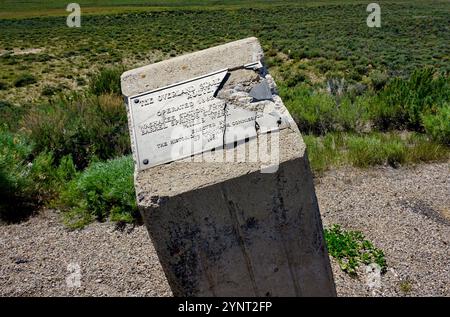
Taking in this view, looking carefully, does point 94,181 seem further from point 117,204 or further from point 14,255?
point 14,255

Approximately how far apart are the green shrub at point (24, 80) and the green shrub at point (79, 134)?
1430 cm

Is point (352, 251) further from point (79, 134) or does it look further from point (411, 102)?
point (411, 102)

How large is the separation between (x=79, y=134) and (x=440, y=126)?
5.38 meters

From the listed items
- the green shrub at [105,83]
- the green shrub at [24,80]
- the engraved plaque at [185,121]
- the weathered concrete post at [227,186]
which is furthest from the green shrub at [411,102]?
the green shrub at [24,80]

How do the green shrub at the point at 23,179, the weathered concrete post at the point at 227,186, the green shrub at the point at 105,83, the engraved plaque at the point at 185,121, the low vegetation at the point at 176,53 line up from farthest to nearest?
the green shrub at the point at 105,83
the low vegetation at the point at 176,53
the green shrub at the point at 23,179
the engraved plaque at the point at 185,121
the weathered concrete post at the point at 227,186

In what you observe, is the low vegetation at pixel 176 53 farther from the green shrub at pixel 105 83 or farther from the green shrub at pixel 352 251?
the green shrub at pixel 352 251

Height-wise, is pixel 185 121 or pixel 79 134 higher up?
pixel 185 121

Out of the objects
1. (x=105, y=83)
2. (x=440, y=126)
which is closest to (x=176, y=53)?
(x=105, y=83)

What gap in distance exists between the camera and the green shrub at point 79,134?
5.93 m

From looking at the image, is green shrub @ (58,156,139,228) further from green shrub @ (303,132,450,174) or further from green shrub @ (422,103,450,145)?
green shrub @ (422,103,450,145)

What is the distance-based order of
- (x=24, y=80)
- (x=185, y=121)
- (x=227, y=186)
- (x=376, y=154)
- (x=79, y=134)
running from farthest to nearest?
(x=24, y=80) → (x=79, y=134) → (x=376, y=154) → (x=185, y=121) → (x=227, y=186)

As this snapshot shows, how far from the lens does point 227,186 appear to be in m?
2.24
